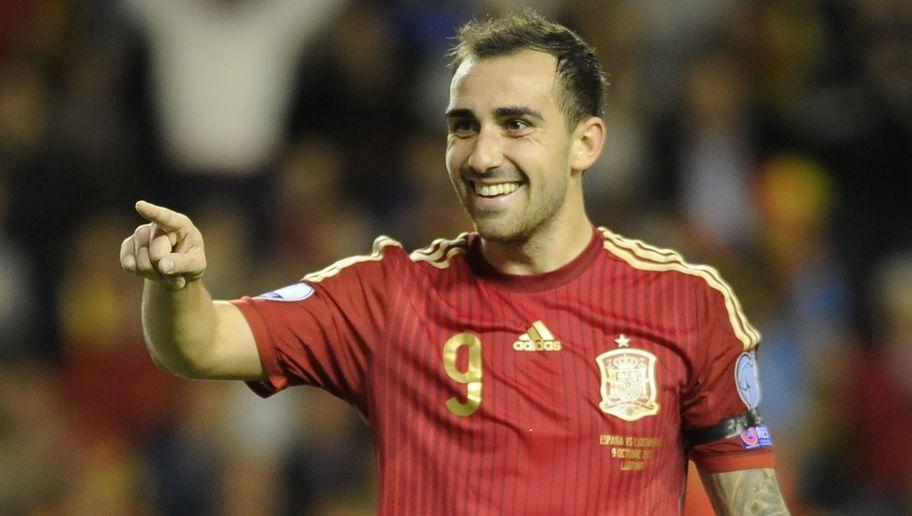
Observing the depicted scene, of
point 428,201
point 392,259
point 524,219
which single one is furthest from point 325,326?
point 428,201

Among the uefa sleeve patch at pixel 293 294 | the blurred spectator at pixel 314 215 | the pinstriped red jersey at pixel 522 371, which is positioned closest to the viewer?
the pinstriped red jersey at pixel 522 371

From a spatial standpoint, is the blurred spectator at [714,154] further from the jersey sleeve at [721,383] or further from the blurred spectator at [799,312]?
the jersey sleeve at [721,383]

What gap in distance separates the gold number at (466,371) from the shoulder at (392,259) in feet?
0.75

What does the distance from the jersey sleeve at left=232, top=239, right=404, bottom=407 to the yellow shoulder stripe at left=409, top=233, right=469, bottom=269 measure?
0.38ft

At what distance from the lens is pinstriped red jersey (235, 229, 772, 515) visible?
143 inches

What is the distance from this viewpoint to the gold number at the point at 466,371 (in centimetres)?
368

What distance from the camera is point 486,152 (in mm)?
3717

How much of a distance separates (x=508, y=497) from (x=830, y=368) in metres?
3.96

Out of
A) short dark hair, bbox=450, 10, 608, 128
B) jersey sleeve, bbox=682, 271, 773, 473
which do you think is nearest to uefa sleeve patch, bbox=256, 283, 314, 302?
short dark hair, bbox=450, 10, 608, 128

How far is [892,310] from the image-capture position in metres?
7.23

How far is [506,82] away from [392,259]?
0.49 meters

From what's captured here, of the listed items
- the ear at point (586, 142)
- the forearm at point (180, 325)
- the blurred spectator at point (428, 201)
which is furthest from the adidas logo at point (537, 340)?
the blurred spectator at point (428, 201)

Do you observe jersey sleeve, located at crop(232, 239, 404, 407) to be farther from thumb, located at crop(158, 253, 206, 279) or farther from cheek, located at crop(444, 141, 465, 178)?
thumb, located at crop(158, 253, 206, 279)

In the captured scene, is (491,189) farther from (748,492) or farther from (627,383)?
(748,492)
